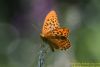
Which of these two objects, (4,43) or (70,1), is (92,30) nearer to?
(70,1)

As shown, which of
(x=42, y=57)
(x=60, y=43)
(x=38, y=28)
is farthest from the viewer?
(x=38, y=28)

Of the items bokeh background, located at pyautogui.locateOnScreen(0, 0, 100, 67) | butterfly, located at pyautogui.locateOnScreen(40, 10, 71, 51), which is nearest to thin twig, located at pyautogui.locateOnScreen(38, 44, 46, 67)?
butterfly, located at pyautogui.locateOnScreen(40, 10, 71, 51)

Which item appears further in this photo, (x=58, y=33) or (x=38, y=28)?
(x=38, y=28)

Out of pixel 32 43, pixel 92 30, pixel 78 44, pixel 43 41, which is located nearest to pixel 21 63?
pixel 32 43

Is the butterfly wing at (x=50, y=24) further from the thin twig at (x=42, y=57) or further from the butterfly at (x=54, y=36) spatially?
the thin twig at (x=42, y=57)

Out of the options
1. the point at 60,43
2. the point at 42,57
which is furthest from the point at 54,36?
the point at 42,57

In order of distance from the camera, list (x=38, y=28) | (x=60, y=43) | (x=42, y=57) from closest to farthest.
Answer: (x=42, y=57), (x=60, y=43), (x=38, y=28)

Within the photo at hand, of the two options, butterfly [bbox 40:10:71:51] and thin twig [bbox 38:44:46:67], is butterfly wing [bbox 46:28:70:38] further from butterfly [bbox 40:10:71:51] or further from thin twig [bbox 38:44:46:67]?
thin twig [bbox 38:44:46:67]

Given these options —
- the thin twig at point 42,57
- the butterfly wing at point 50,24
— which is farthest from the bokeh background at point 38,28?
the thin twig at point 42,57

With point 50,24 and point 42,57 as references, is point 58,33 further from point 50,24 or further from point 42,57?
point 42,57
